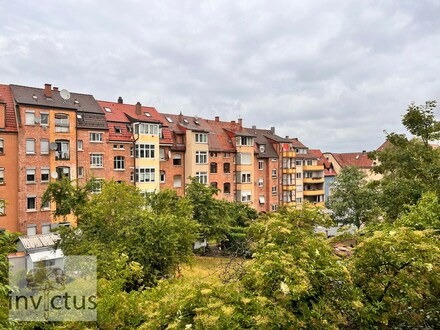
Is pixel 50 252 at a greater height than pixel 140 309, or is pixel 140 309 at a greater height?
pixel 140 309

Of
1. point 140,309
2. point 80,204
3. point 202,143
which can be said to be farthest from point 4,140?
point 140,309

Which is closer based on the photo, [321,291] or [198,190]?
[321,291]

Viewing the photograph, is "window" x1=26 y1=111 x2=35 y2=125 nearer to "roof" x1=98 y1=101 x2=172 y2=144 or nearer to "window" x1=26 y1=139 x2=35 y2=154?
"window" x1=26 y1=139 x2=35 y2=154

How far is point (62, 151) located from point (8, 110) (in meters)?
5.73

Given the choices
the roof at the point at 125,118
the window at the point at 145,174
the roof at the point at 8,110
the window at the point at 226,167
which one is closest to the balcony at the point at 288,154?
the window at the point at 226,167

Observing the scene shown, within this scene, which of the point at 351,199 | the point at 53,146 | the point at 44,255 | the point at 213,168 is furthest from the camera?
the point at 213,168

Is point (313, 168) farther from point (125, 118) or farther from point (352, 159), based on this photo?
point (125, 118)

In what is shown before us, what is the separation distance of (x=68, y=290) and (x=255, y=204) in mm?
41688

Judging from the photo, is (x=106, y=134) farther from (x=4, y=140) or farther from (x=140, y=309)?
(x=140, y=309)

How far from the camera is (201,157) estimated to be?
Result: 41844mm

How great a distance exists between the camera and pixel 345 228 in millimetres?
8102

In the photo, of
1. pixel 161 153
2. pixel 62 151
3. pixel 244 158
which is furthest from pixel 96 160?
pixel 244 158

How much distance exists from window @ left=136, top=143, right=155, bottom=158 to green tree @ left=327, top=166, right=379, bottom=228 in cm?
2186

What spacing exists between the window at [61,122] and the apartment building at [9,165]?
3464mm
